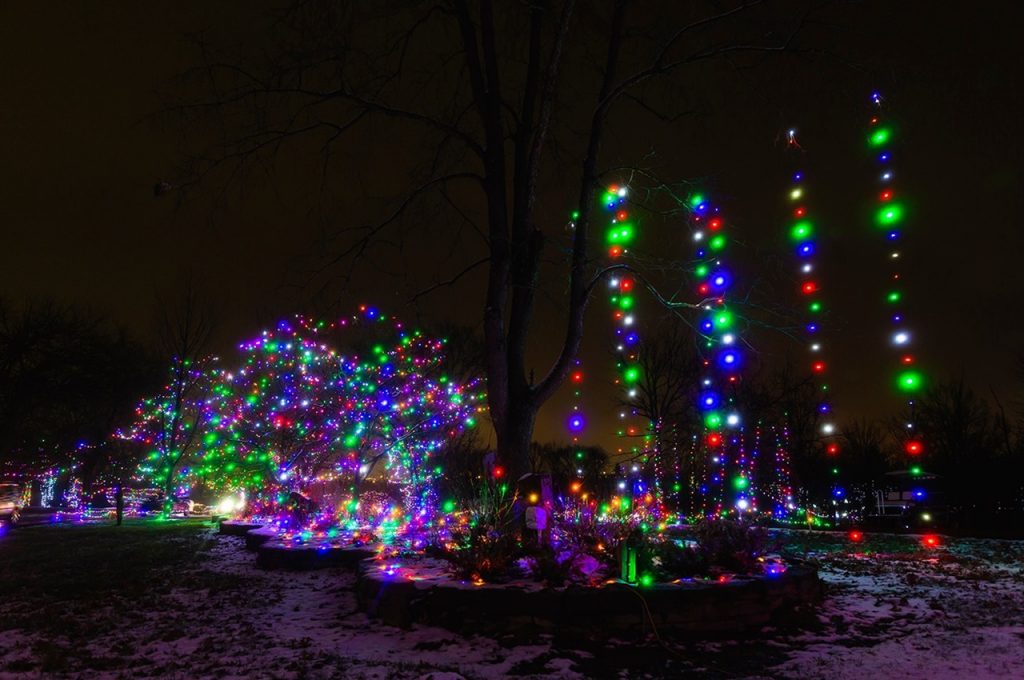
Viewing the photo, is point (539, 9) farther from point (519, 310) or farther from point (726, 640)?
point (726, 640)

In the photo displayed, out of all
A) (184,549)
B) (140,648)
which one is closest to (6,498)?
(184,549)

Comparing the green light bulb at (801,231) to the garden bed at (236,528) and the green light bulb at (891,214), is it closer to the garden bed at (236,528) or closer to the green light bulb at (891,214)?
the green light bulb at (891,214)

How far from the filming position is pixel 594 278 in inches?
351

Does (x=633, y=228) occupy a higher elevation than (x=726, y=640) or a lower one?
higher

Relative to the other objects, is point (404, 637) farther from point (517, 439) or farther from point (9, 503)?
point (9, 503)

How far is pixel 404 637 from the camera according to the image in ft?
18.5

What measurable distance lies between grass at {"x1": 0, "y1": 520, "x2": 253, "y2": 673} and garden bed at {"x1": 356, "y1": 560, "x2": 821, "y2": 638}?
231 centimetres

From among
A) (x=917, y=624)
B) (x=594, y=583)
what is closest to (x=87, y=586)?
(x=594, y=583)

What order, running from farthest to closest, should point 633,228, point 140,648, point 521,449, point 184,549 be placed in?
point 184,549
point 633,228
point 521,449
point 140,648

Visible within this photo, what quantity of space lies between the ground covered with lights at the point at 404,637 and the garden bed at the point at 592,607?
126 millimetres

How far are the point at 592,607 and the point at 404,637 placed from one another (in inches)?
63.9

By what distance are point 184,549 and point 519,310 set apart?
8.90 m

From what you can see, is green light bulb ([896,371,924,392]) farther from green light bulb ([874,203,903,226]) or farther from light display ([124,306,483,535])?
light display ([124,306,483,535])

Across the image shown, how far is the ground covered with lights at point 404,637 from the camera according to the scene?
475 centimetres
